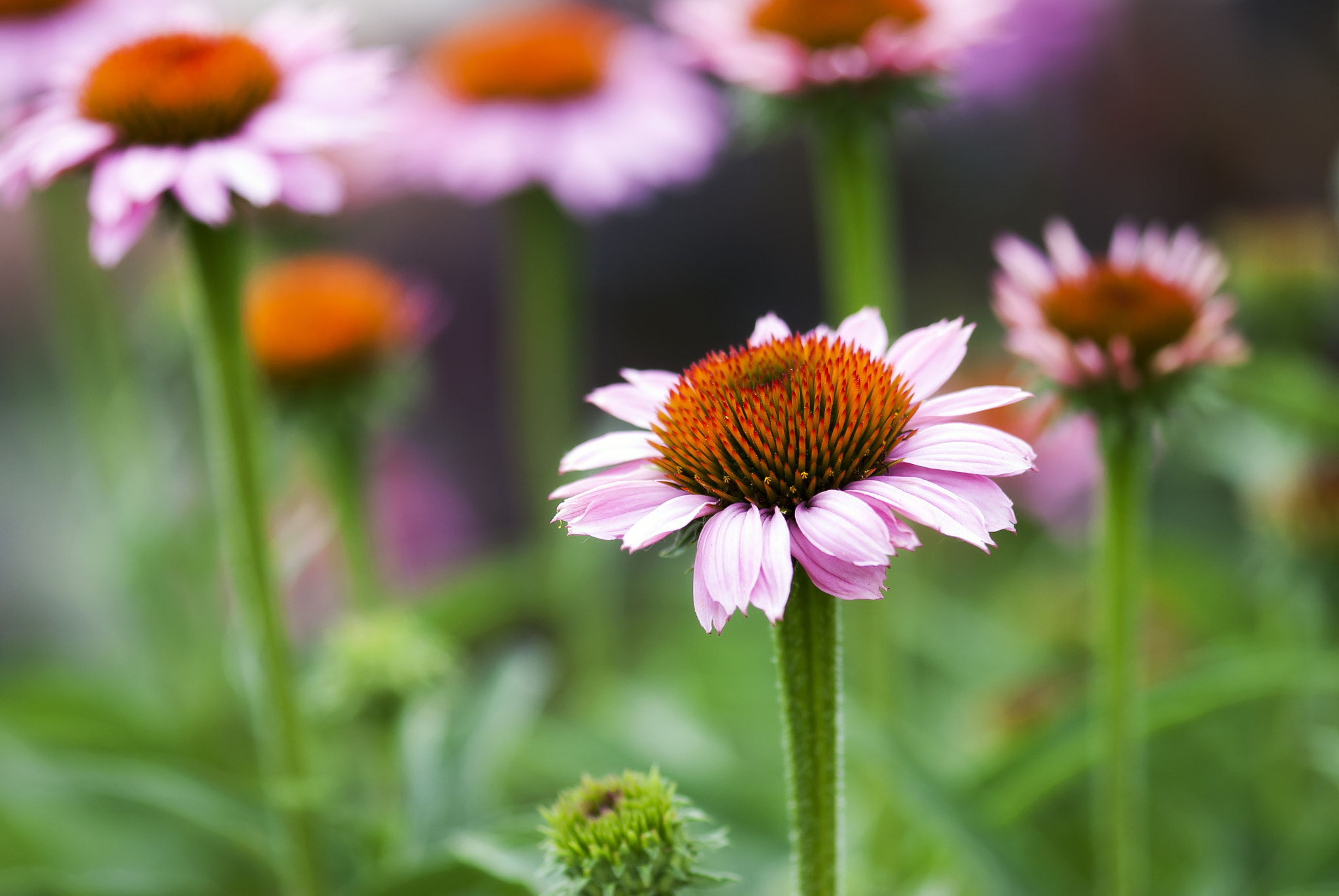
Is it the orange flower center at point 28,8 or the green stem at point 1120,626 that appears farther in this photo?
the orange flower center at point 28,8

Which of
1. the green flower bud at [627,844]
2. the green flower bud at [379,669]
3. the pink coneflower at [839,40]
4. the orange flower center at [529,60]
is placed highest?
the orange flower center at [529,60]

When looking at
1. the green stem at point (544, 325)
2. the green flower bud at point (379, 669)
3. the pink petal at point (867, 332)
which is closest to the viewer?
the pink petal at point (867, 332)

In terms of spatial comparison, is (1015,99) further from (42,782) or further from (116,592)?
(42,782)

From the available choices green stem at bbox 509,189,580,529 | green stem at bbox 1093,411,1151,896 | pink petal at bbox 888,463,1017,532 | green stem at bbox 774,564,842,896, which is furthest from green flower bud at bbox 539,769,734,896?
green stem at bbox 509,189,580,529

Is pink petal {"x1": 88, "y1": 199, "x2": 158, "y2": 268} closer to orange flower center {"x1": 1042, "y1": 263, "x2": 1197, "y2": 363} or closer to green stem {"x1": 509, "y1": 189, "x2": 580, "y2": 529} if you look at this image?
orange flower center {"x1": 1042, "y1": 263, "x2": 1197, "y2": 363}

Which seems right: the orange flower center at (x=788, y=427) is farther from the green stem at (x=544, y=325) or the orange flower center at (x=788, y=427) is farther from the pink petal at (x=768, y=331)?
the green stem at (x=544, y=325)

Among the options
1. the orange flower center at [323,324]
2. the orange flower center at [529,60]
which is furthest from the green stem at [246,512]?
the orange flower center at [529,60]
